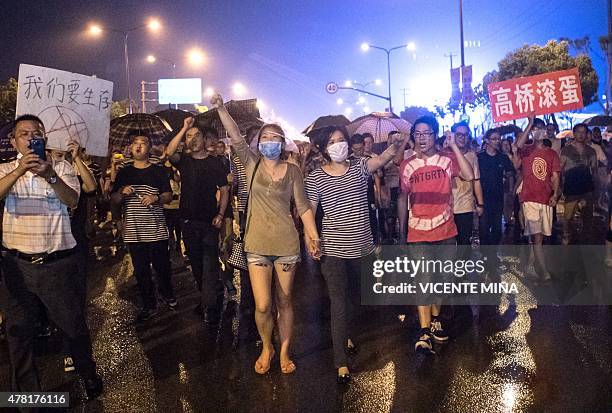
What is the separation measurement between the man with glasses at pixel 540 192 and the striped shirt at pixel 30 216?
568 centimetres

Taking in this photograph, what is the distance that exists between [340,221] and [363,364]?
1.27 m

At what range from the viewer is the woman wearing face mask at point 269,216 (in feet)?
14.9

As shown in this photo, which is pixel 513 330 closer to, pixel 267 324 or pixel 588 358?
pixel 588 358

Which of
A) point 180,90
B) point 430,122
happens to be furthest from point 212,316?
point 180,90

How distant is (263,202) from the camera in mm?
4570

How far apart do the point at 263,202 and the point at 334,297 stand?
982 millimetres

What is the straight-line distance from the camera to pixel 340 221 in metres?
4.73

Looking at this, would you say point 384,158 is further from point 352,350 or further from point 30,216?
point 30,216

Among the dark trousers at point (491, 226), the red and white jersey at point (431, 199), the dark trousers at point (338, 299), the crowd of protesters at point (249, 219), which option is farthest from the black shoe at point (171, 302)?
the dark trousers at point (491, 226)

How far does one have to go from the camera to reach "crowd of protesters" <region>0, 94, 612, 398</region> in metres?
3.89

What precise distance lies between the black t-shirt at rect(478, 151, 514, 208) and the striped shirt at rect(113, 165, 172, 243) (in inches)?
187

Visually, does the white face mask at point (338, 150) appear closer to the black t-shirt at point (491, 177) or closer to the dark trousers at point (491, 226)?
the dark trousers at point (491, 226)

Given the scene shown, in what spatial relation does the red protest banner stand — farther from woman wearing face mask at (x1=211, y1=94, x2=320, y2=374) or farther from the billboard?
the billboard

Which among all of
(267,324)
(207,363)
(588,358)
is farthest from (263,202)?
(588,358)
